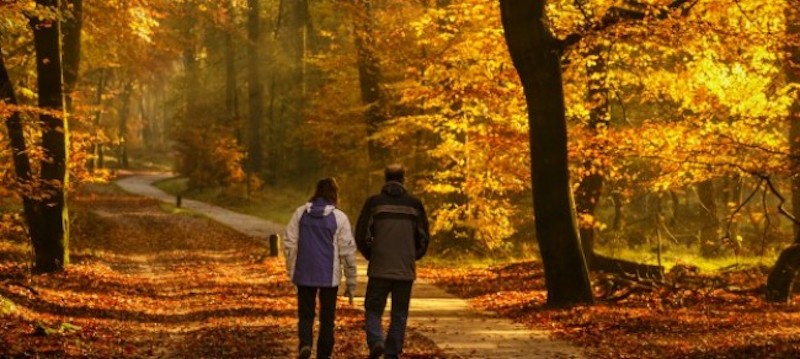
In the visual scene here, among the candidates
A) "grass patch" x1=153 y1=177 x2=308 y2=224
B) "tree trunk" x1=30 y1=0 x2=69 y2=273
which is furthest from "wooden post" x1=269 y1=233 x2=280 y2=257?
"grass patch" x1=153 y1=177 x2=308 y2=224

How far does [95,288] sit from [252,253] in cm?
720

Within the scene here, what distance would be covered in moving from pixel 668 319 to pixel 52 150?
1284cm

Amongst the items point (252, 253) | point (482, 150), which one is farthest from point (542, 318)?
point (252, 253)

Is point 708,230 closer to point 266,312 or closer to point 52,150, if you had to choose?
point 266,312

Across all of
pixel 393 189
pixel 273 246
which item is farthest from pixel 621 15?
pixel 273 246

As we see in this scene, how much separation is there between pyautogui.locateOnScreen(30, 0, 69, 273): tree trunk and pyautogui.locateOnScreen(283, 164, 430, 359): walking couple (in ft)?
31.8

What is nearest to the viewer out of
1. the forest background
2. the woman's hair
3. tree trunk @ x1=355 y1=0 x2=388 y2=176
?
the woman's hair

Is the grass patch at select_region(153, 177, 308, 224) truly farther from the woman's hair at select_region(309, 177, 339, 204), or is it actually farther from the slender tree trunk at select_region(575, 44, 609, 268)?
the woman's hair at select_region(309, 177, 339, 204)

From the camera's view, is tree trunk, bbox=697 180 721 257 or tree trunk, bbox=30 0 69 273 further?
tree trunk, bbox=697 180 721 257

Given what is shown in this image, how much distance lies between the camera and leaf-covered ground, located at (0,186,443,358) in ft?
31.2

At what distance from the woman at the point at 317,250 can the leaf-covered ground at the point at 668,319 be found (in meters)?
3.46

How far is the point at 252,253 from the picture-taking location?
22.4 metres

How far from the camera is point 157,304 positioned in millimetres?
14133

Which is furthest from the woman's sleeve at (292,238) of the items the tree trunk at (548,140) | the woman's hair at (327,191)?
the tree trunk at (548,140)
